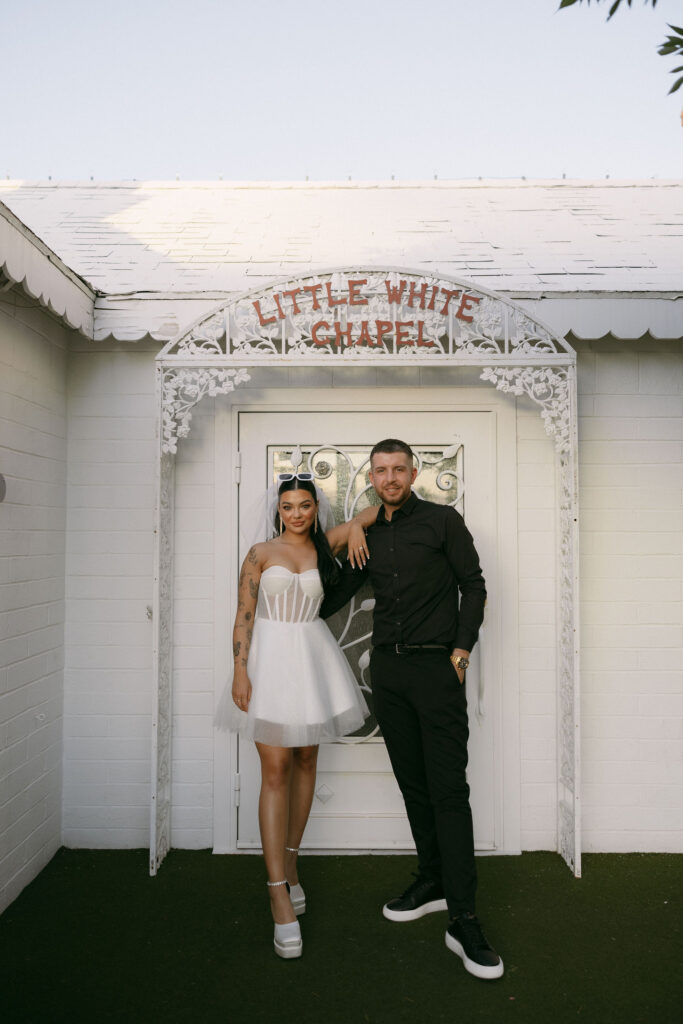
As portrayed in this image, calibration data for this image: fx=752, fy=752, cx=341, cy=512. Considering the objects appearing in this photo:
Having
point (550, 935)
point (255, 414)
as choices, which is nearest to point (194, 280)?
point (255, 414)

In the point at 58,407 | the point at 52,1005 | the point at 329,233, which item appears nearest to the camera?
the point at 52,1005

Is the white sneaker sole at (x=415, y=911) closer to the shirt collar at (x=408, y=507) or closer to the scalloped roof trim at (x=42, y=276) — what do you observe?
the shirt collar at (x=408, y=507)

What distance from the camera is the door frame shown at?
411 centimetres

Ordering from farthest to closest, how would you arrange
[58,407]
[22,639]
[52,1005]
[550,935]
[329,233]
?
1. [329,233]
2. [58,407]
3. [22,639]
4. [550,935]
5. [52,1005]

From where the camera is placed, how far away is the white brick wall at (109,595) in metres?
4.15

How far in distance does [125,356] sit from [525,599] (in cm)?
261

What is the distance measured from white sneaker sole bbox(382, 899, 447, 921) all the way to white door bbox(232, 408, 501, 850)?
68 centimetres

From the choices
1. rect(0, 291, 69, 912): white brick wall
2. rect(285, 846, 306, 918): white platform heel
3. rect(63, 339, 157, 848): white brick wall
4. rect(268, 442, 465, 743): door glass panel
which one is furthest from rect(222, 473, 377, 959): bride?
rect(0, 291, 69, 912): white brick wall

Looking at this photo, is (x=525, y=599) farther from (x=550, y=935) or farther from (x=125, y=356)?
(x=125, y=356)

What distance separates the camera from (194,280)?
4289mm

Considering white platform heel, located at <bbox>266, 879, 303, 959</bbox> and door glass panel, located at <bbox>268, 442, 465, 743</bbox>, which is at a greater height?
door glass panel, located at <bbox>268, 442, 465, 743</bbox>

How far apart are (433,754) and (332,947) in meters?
0.90

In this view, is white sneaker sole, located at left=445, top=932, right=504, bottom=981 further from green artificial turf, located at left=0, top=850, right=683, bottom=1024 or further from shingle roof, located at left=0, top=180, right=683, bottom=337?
shingle roof, located at left=0, top=180, right=683, bottom=337

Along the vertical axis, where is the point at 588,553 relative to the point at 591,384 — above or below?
below
